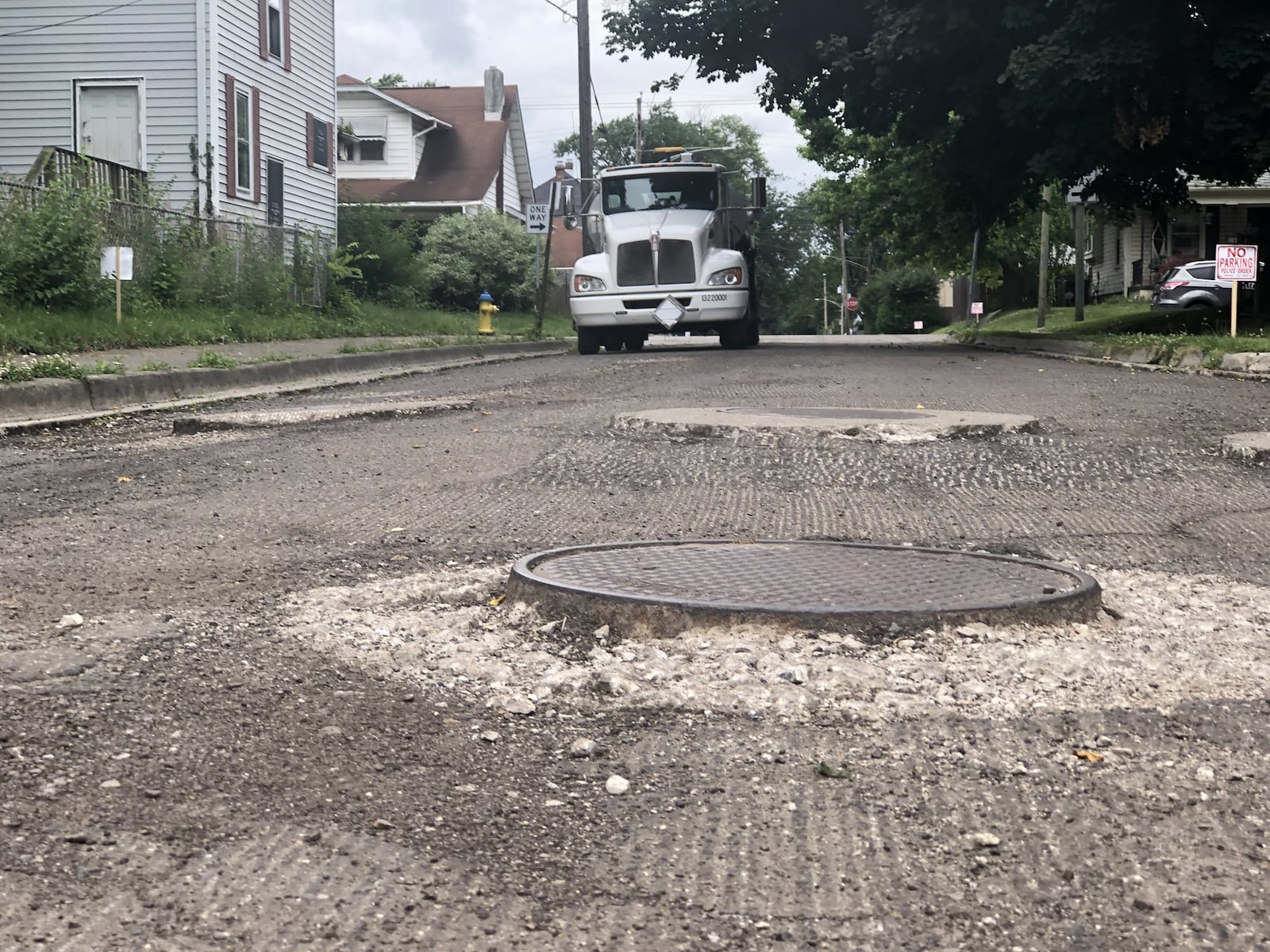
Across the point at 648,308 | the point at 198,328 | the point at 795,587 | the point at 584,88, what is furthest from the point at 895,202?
the point at 795,587

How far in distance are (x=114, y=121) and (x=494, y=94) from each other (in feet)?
98.6

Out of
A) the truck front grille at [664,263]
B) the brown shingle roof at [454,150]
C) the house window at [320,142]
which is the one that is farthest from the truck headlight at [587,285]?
the brown shingle roof at [454,150]

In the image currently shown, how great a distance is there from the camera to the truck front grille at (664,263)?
71.4 ft

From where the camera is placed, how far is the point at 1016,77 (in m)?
19.3

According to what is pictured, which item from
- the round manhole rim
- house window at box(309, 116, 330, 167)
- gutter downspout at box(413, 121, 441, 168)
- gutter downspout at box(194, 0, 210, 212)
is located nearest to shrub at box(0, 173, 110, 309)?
gutter downspout at box(194, 0, 210, 212)

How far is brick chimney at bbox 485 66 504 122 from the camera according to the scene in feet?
172

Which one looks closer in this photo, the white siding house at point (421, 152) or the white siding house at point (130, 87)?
the white siding house at point (130, 87)

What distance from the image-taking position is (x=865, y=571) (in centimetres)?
392

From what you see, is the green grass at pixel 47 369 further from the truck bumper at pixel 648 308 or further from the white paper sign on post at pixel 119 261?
the truck bumper at pixel 648 308

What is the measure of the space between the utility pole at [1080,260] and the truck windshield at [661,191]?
1298 cm

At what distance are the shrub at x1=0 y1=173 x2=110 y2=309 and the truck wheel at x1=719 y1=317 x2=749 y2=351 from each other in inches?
393

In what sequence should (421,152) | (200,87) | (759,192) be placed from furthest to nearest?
(421,152) → (200,87) → (759,192)

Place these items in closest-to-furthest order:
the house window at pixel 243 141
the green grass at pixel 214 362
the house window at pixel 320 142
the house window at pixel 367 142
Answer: the green grass at pixel 214 362 → the house window at pixel 243 141 → the house window at pixel 320 142 → the house window at pixel 367 142

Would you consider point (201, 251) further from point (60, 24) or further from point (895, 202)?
point (895, 202)
